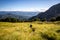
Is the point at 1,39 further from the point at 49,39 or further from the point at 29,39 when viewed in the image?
the point at 49,39

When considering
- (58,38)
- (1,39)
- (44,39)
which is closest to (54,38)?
(58,38)

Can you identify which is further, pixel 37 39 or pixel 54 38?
pixel 54 38

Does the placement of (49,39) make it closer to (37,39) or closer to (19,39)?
(37,39)

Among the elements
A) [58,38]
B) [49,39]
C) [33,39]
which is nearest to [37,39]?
[33,39]

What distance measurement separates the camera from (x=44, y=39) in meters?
21.0

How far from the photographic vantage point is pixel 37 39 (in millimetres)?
20375

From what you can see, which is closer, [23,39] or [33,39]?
[23,39]

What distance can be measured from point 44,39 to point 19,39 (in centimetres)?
559

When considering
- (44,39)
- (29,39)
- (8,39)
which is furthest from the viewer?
(44,39)

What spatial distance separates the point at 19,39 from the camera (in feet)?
60.0

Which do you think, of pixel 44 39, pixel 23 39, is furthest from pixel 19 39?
pixel 44 39

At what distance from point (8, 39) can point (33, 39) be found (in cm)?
504

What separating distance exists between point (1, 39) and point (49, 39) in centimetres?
980

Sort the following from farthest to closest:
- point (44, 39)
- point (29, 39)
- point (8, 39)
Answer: point (44, 39)
point (29, 39)
point (8, 39)
